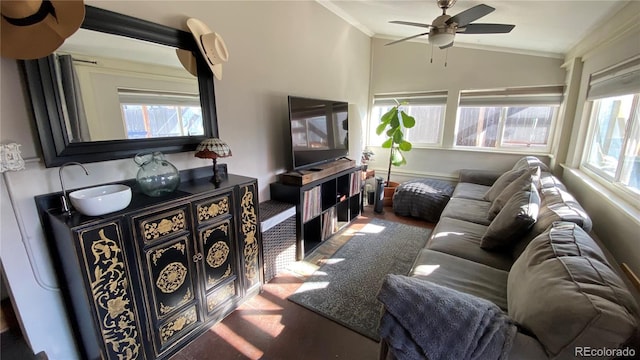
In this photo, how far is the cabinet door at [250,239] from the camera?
6.49 ft

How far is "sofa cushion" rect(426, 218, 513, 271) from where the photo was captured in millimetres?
1854

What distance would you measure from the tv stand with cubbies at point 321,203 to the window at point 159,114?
102cm

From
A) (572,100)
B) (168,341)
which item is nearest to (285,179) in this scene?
(168,341)

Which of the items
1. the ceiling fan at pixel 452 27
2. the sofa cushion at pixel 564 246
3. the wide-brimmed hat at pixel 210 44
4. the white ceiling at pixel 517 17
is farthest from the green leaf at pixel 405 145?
the wide-brimmed hat at pixel 210 44

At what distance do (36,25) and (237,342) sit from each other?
1993 mm

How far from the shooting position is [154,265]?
148cm

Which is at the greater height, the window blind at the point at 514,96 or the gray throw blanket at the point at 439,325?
the window blind at the point at 514,96

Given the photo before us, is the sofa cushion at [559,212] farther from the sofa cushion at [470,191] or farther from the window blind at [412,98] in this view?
the window blind at [412,98]

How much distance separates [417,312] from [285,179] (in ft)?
6.20

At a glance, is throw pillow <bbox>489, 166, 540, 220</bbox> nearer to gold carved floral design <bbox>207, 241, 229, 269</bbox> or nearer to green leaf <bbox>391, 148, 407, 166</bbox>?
green leaf <bbox>391, 148, 407, 166</bbox>

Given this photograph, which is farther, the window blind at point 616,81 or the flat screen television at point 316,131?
the flat screen television at point 316,131

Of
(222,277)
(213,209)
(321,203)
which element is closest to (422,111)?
(321,203)

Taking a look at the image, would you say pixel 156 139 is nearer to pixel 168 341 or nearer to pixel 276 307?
pixel 168 341

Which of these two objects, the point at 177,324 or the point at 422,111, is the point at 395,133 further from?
the point at 177,324
